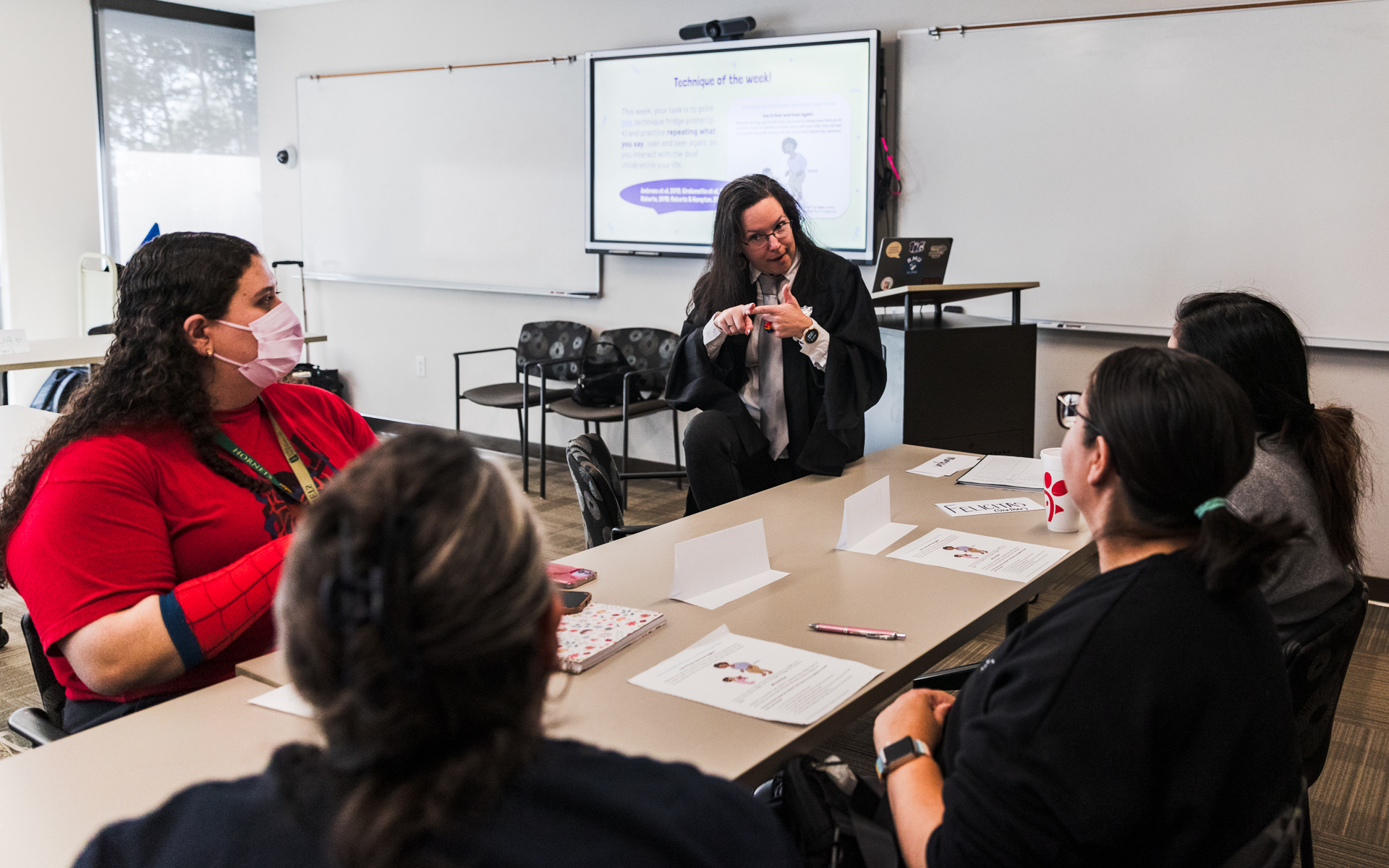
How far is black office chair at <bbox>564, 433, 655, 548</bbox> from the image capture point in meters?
2.42

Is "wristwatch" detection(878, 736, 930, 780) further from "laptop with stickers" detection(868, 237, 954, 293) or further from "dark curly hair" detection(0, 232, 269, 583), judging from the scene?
"laptop with stickers" detection(868, 237, 954, 293)

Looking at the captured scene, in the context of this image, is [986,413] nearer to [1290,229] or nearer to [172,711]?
[1290,229]

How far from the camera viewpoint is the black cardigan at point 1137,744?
39.2 inches

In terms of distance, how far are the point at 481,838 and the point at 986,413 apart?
3.25m

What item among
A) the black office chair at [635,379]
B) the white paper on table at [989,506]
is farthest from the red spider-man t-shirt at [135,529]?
the black office chair at [635,379]

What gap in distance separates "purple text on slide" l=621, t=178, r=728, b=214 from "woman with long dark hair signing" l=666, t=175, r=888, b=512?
1.91m

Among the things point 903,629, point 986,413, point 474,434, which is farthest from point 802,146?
point 903,629

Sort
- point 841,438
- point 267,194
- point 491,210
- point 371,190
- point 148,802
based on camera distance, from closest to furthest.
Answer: point 148,802, point 841,438, point 491,210, point 371,190, point 267,194

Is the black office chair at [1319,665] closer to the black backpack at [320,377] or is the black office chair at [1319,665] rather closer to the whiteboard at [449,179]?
the whiteboard at [449,179]

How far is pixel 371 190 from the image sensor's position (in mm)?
6379

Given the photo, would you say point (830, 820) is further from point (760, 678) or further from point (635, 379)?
point (635, 379)

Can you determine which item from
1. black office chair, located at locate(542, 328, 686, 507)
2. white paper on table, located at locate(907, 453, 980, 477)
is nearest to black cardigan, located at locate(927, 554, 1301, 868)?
white paper on table, located at locate(907, 453, 980, 477)

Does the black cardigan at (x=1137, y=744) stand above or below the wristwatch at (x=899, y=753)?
above

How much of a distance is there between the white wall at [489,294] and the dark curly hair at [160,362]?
339cm
